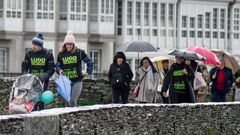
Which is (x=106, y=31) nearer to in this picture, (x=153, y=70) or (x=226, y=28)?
(x=226, y=28)

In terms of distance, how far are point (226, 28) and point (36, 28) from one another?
57.2 ft

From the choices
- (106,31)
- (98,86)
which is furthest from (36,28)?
(98,86)

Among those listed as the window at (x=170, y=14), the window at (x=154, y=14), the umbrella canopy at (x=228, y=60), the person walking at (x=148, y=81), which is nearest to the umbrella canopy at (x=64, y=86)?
the person walking at (x=148, y=81)

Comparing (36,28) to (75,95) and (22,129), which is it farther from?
(22,129)

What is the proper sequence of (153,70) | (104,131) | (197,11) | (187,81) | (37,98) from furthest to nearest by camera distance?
(197,11), (153,70), (187,81), (37,98), (104,131)

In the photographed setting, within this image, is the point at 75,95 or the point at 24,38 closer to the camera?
the point at 75,95

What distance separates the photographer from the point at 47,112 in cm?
1449

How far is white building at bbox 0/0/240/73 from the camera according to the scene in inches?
2334

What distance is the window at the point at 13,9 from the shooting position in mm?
59344

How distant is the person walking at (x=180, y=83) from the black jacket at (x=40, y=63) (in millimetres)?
3847

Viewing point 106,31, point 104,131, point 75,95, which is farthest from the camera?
point 106,31

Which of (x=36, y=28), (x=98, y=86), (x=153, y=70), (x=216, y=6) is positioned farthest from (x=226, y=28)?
(x=153, y=70)

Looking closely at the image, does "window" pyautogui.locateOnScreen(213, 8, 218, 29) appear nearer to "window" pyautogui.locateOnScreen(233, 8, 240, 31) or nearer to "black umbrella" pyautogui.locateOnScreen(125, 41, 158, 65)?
"window" pyautogui.locateOnScreen(233, 8, 240, 31)

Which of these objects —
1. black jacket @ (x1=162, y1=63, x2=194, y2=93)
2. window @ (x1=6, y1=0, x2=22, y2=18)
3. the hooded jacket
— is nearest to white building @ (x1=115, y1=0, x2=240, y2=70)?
window @ (x1=6, y1=0, x2=22, y2=18)
